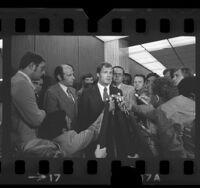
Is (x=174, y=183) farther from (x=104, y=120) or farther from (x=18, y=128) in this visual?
(x=18, y=128)

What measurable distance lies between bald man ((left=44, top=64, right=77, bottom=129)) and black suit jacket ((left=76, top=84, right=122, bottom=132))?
70 millimetres

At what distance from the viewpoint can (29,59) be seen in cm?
383

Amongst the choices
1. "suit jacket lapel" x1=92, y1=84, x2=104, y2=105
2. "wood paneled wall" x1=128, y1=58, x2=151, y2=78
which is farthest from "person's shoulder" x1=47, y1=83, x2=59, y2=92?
"wood paneled wall" x1=128, y1=58, x2=151, y2=78

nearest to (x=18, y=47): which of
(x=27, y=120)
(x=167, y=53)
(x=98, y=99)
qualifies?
(x=27, y=120)

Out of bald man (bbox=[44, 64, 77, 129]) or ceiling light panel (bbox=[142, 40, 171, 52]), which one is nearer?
bald man (bbox=[44, 64, 77, 129])

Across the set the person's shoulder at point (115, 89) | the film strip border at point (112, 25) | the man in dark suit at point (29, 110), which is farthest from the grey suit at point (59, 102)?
the film strip border at point (112, 25)

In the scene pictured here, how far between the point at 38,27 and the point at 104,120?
1128 millimetres

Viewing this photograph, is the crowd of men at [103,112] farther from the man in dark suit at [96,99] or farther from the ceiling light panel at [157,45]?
the ceiling light panel at [157,45]

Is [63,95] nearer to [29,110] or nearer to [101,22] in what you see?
[29,110]

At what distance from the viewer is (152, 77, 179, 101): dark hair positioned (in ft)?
12.7

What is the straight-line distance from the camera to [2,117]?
12.3ft

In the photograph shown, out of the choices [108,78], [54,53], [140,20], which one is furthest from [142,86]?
[54,53]

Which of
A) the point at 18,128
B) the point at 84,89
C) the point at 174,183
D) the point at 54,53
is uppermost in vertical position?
the point at 54,53

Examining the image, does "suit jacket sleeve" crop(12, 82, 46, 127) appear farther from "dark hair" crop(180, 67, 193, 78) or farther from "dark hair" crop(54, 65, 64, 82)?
"dark hair" crop(180, 67, 193, 78)
